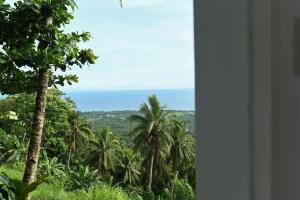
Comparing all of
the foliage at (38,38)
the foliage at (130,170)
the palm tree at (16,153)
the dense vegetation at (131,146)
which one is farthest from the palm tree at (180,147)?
the foliage at (38,38)

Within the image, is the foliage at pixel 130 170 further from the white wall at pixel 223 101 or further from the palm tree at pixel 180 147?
the white wall at pixel 223 101

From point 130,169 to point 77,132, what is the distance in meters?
2.71

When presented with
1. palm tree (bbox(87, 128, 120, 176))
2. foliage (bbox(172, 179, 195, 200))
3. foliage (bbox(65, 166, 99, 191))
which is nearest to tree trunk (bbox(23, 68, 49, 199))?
foliage (bbox(65, 166, 99, 191))

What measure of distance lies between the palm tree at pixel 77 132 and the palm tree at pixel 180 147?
3641 mm

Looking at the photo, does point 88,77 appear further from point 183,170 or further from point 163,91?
point 183,170

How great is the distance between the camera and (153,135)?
18781 millimetres

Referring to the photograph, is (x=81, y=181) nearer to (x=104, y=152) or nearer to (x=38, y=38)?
(x=104, y=152)

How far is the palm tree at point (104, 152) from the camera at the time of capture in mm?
18361

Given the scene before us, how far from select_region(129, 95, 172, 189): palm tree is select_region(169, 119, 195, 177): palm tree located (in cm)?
38

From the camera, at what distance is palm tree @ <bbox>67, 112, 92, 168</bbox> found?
1786 centimetres

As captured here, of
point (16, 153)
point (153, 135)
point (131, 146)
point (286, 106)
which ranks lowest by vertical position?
→ point (131, 146)

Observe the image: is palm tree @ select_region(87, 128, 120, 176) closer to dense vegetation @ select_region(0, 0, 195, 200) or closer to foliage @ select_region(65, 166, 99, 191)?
dense vegetation @ select_region(0, 0, 195, 200)

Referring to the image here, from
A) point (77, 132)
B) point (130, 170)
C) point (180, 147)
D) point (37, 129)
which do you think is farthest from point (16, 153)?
point (180, 147)

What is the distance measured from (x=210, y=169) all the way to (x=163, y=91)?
72.4 ft
